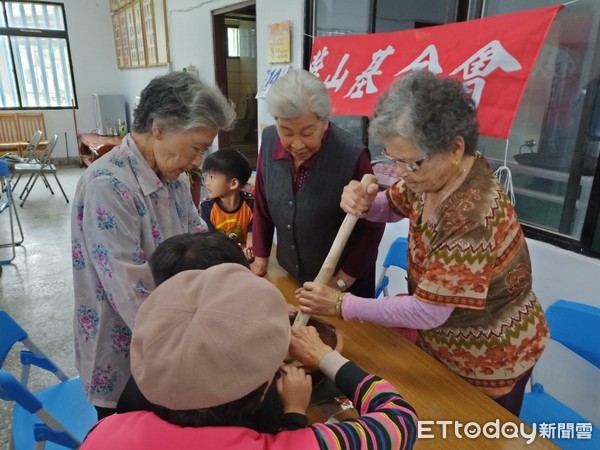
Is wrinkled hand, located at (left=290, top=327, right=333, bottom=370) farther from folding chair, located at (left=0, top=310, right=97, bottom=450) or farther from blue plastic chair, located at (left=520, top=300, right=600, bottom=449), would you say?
blue plastic chair, located at (left=520, top=300, right=600, bottom=449)

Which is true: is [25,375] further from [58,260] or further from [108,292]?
[58,260]

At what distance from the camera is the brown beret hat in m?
0.50

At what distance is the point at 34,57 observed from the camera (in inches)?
284

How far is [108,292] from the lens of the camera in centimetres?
90

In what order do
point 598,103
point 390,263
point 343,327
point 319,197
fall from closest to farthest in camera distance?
point 343,327 → point 319,197 → point 598,103 → point 390,263

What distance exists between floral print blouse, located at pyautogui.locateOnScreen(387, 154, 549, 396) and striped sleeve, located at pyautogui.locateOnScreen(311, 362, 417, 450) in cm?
26

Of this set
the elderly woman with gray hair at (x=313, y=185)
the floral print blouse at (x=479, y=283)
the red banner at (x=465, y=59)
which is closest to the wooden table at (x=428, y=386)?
the floral print blouse at (x=479, y=283)

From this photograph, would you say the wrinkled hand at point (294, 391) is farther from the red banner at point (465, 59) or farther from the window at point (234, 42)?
the window at point (234, 42)

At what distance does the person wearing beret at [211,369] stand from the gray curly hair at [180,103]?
482 millimetres

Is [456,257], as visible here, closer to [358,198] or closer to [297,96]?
[358,198]

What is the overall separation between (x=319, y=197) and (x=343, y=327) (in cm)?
42

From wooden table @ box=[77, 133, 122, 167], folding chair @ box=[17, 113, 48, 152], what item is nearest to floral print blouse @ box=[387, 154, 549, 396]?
wooden table @ box=[77, 133, 122, 167]

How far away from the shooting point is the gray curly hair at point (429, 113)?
0.86 m

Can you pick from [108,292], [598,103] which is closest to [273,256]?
[108,292]
